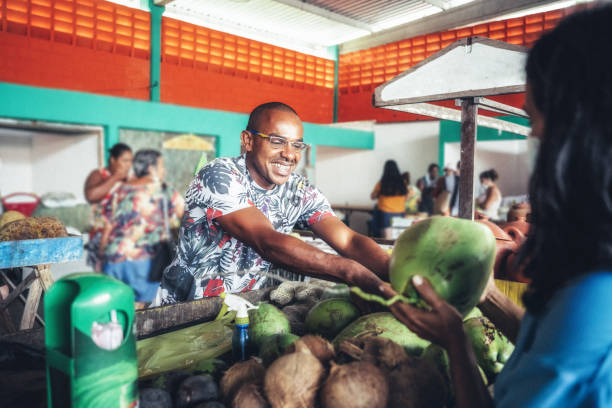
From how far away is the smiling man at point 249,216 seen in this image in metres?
1.88

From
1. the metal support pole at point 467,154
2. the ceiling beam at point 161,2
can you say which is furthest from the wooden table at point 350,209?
the metal support pole at point 467,154

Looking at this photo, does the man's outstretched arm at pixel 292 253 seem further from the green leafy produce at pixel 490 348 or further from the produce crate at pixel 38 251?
the produce crate at pixel 38 251

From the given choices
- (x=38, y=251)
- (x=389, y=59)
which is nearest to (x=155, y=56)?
(x=389, y=59)

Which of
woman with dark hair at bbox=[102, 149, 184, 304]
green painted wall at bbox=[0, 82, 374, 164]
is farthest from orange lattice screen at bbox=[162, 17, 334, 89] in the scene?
woman with dark hair at bbox=[102, 149, 184, 304]

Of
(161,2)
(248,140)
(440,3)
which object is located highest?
(440,3)

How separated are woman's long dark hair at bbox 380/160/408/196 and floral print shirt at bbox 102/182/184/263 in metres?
4.90

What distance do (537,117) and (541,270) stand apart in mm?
277

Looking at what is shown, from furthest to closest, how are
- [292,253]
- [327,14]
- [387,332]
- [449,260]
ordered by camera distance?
[327,14], [292,253], [387,332], [449,260]

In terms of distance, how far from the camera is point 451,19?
31.8 feet

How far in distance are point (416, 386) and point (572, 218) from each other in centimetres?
50

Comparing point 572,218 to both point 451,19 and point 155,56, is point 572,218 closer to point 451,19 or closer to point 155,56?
point 155,56

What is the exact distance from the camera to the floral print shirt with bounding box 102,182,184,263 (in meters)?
4.00

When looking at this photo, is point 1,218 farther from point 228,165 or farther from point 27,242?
point 228,165

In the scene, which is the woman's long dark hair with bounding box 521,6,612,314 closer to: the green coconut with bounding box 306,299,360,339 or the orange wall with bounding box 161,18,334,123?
the green coconut with bounding box 306,299,360,339
